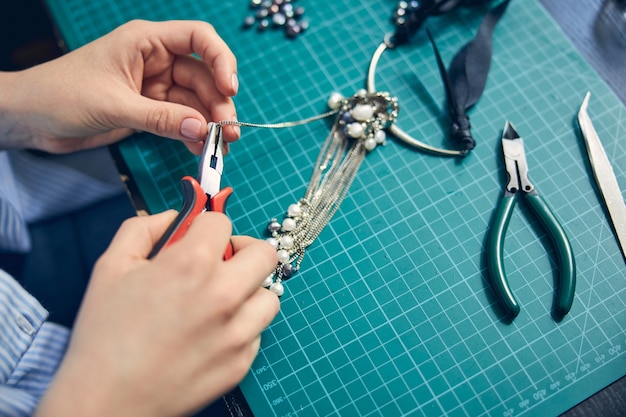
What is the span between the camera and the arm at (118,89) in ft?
4.00

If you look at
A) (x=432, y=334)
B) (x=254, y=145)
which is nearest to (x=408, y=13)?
(x=254, y=145)

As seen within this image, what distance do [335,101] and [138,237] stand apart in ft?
2.59

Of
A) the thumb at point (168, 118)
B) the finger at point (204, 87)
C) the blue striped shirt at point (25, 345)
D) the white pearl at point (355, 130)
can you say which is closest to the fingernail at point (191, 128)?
the thumb at point (168, 118)

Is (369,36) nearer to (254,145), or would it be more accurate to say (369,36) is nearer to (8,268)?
(254,145)

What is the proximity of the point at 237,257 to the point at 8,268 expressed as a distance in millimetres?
938

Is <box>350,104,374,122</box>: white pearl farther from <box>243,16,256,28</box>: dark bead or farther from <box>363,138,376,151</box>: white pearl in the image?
<box>243,16,256,28</box>: dark bead

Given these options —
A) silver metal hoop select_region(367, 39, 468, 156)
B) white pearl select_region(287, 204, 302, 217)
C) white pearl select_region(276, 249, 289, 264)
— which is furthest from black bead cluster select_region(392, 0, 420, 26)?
white pearl select_region(276, 249, 289, 264)

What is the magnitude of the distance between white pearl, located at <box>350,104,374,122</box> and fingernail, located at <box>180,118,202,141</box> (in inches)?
19.0

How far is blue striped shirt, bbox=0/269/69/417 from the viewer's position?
3.68ft

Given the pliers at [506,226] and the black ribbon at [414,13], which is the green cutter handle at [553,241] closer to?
the pliers at [506,226]

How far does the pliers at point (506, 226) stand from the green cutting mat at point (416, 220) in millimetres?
36

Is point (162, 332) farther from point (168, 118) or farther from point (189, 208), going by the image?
point (168, 118)

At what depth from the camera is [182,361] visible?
32.4 inches

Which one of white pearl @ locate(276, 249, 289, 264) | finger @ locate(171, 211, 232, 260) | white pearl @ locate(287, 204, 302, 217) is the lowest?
white pearl @ locate(276, 249, 289, 264)
